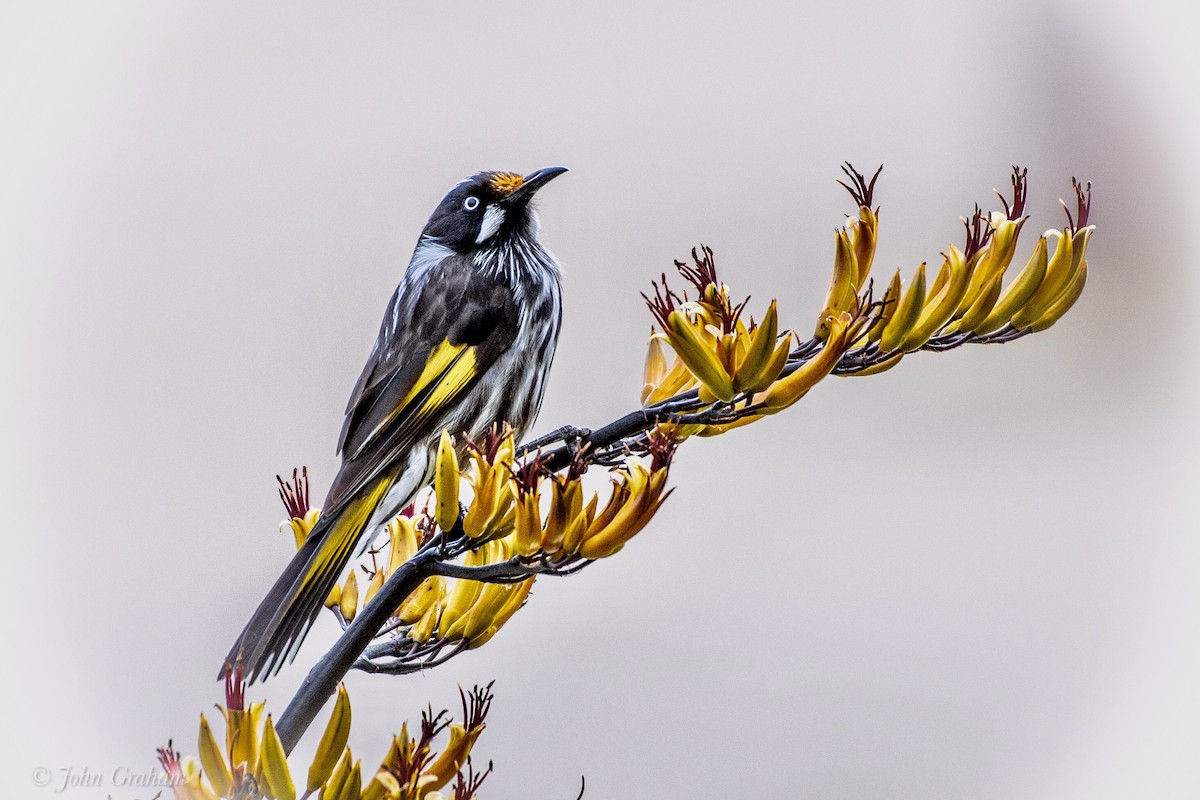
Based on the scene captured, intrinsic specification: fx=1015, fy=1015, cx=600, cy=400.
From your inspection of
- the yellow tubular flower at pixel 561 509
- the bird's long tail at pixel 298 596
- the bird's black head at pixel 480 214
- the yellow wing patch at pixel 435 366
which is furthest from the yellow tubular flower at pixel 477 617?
the bird's black head at pixel 480 214

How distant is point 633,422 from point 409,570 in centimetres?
23

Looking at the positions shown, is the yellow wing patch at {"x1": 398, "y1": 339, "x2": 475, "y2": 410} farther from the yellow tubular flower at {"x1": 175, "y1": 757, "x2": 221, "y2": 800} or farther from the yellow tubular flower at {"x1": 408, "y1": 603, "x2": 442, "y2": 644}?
the yellow tubular flower at {"x1": 175, "y1": 757, "x2": 221, "y2": 800}

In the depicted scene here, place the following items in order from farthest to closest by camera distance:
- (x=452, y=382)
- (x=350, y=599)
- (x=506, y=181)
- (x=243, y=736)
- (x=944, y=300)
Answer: (x=506, y=181), (x=452, y=382), (x=350, y=599), (x=944, y=300), (x=243, y=736)

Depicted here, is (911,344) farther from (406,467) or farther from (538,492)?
(406,467)

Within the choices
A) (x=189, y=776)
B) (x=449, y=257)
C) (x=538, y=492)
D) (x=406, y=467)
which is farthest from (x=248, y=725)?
(x=449, y=257)

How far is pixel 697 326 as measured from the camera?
89 centimetres

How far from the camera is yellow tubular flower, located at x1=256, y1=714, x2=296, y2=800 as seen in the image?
32.4 inches

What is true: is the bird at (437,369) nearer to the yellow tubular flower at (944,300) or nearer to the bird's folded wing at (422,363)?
the bird's folded wing at (422,363)

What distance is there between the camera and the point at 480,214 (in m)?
1.85

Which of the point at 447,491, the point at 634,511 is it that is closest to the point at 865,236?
the point at 634,511

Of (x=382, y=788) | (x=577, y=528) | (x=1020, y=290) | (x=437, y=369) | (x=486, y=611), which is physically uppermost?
(x=1020, y=290)

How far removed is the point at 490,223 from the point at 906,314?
1.09 metres

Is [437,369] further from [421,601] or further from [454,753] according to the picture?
[454,753]

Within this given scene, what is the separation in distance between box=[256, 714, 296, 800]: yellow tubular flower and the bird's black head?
1.10 metres
